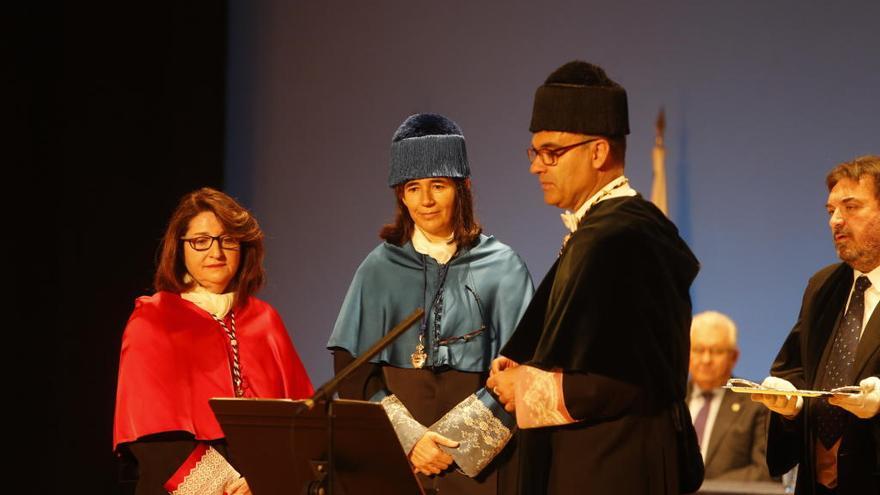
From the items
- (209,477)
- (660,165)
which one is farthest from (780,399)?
(660,165)

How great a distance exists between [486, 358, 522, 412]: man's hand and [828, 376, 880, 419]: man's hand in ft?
3.40

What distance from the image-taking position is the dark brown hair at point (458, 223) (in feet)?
12.8

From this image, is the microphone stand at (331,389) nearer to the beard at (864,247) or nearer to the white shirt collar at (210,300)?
the white shirt collar at (210,300)

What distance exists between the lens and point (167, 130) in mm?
5918

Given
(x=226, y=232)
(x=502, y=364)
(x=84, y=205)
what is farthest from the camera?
(x=84, y=205)

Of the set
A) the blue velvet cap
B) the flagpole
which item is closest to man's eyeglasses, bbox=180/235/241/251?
the blue velvet cap

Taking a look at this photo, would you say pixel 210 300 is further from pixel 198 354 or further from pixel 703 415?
pixel 703 415

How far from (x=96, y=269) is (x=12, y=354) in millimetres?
546

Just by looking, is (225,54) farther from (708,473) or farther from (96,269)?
(708,473)

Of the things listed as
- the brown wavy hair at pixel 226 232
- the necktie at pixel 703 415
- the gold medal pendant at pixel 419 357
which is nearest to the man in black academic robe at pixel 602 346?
the gold medal pendant at pixel 419 357

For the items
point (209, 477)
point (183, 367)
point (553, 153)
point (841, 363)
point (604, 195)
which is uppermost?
point (553, 153)

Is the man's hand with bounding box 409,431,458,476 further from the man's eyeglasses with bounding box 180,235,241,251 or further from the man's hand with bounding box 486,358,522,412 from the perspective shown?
the man's eyeglasses with bounding box 180,235,241,251

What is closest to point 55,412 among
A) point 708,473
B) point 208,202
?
point 208,202

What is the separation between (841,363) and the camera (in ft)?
12.6
